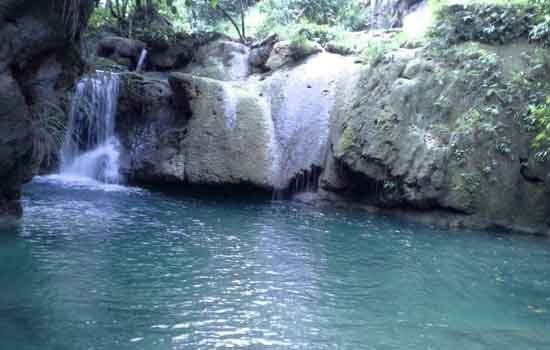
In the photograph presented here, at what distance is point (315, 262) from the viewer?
746 cm

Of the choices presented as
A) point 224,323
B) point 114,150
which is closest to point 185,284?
point 224,323

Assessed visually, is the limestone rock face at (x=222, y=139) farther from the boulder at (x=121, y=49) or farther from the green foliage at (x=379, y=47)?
the boulder at (x=121, y=49)

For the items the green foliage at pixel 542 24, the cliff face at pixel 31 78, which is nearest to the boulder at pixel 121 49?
the cliff face at pixel 31 78

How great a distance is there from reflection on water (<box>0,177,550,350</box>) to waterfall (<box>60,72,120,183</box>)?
10.3ft

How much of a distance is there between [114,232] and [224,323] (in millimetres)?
3948

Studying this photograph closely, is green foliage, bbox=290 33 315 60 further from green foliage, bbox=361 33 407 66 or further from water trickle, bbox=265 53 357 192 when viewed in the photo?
green foliage, bbox=361 33 407 66

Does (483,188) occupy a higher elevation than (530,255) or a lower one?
higher

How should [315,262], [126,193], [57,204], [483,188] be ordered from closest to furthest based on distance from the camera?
1. [315,262]
2. [57,204]
3. [483,188]
4. [126,193]

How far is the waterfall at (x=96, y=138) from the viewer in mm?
13297

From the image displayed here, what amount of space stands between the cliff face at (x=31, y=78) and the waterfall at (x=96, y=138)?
4.86m

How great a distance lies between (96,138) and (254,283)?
887cm

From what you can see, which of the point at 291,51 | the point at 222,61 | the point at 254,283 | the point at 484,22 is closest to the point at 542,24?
the point at 484,22

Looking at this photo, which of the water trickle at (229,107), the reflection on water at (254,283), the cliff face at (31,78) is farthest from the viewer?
the water trickle at (229,107)

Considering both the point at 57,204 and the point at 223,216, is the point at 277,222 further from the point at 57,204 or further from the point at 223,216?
the point at 57,204
